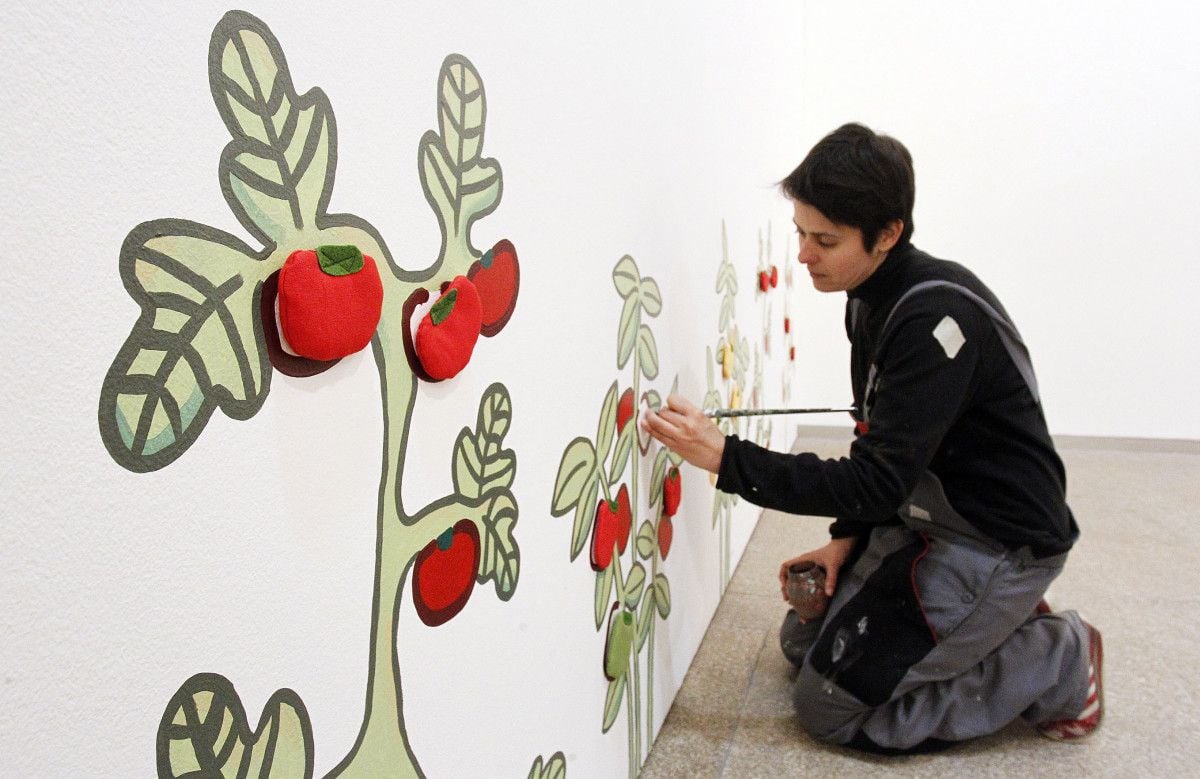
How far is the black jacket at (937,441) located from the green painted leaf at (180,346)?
31.0 inches

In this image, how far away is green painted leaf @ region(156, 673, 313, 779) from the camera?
39 cm

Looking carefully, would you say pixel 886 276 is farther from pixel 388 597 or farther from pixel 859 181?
pixel 388 597

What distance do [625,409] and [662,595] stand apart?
0.36m

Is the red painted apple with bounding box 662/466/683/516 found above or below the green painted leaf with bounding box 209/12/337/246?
below

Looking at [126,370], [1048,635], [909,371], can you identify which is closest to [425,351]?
[126,370]

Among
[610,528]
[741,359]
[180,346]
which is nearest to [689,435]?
[610,528]

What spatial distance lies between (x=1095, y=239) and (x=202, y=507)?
3.28 m

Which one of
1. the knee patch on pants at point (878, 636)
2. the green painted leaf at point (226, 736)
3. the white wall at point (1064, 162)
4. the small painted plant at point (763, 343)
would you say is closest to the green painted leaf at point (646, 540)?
the knee patch on pants at point (878, 636)

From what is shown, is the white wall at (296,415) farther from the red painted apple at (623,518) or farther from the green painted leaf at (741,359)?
the green painted leaf at (741,359)

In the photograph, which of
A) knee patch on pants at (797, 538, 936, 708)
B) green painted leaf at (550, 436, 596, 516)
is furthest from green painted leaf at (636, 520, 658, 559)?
knee patch on pants at (797, 538, 936, 708)

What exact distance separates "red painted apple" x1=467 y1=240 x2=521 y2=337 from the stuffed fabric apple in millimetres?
155

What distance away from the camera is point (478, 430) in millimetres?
656

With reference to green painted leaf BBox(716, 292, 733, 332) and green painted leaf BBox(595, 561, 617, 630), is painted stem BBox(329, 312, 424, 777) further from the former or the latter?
green painted leaf BBox(716, 292, 733, 332)

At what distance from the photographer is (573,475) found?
0.86m
